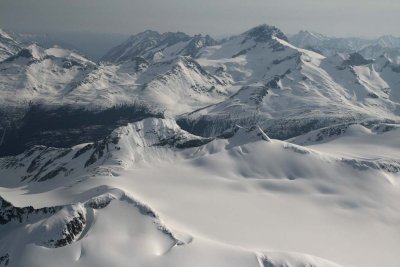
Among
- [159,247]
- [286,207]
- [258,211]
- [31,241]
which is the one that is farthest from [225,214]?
[31,241]

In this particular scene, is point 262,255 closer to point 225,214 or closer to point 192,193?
point 225,214

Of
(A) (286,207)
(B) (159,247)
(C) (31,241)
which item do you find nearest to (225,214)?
(A) (286,207)

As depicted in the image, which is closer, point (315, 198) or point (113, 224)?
point (113, 224)

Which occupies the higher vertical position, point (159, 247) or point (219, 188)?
point (159, 247)

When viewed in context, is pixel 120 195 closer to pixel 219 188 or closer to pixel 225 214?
pixel 225 214

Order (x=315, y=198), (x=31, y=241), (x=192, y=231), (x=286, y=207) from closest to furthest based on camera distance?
(x=31, y=241)
(x=192, y=231)
(x=286, y=207)
(x=315, y=198)

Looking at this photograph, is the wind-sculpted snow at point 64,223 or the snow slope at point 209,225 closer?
the snow slope at point 209,225

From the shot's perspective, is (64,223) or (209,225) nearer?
(64,223)

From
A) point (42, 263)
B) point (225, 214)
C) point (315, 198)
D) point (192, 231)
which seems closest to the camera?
point (42, 263)

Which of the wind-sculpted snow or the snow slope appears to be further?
the wind-sculpted snow

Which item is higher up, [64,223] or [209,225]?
[64,223]
